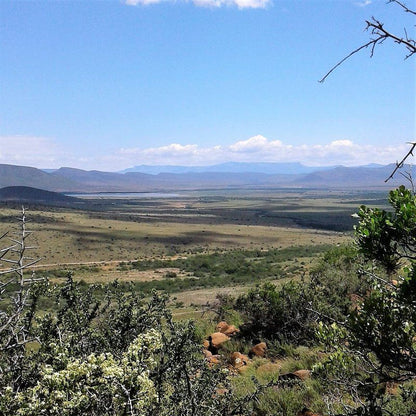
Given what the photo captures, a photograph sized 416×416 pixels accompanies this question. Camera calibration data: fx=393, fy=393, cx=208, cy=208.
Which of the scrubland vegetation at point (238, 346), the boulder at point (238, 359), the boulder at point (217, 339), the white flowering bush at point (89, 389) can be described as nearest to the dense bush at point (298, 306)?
the scrubland vegetation at point (238, 346)

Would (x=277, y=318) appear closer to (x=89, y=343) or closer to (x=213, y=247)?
(x=89, y=343)

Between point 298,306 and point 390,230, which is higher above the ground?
point 390,230

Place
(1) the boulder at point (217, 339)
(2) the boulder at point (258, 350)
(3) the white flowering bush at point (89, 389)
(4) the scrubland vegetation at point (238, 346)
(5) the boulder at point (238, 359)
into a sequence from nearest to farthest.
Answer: (3) the white flowering bush at point (89, 389) < (4) the scrubland vegetation at point (238, 346) < (5) the boulder at point (238, 359) < (2) the boulder at point (258, 350) < (1) the boulder at point (217, 339)

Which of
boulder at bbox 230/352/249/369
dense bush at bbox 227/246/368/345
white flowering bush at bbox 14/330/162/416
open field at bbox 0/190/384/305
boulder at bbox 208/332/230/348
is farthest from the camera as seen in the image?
open field at bbox 0/190/384/305

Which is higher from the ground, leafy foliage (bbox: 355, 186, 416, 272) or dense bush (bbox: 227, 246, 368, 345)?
leafy foliage (bbox: 355, 186, 416, 272)

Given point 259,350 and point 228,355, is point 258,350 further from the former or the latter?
point 228,355

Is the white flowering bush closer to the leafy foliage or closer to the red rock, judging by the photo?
the leafy foliage

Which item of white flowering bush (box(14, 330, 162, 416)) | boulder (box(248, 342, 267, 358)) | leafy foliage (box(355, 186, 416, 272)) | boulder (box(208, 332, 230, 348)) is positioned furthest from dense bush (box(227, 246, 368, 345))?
white flowering bush (box(14, 330, 162, 416))

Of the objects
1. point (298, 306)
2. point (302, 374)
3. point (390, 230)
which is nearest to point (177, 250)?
point (298, 306)

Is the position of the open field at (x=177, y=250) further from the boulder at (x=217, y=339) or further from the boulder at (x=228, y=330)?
the boulder at (x=217, y=339)

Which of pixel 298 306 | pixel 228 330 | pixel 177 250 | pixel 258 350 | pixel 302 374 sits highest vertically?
pixel 298 306

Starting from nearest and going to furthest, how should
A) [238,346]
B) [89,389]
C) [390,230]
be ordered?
[89,389] → [390,230] → [238,346]

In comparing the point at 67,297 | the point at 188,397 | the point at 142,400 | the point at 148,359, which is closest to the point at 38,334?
the point at 67,297

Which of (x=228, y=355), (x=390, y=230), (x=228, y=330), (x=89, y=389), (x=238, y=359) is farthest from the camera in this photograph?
(x=228, y=330)
